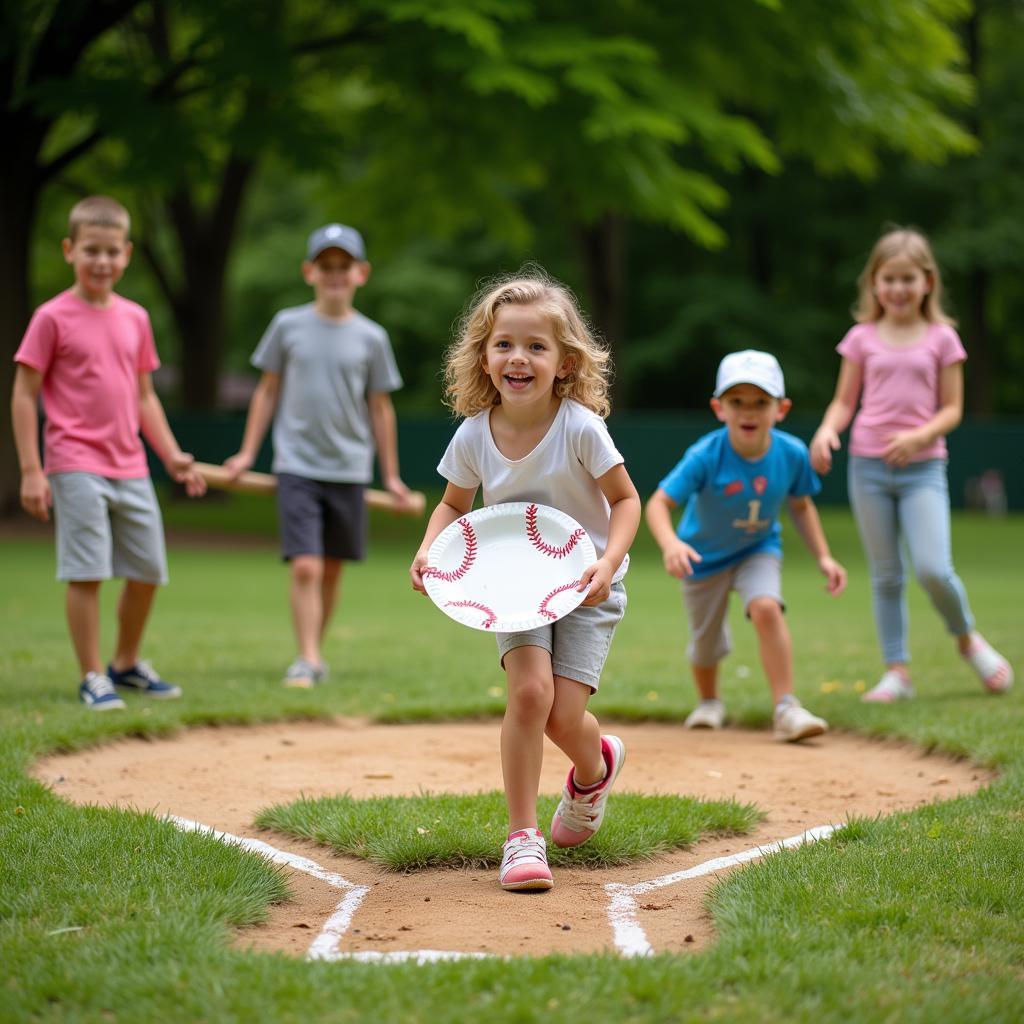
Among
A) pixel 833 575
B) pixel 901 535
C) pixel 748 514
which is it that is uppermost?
pixel 748 514

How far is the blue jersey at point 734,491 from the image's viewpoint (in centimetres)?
616

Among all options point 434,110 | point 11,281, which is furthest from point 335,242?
point 11,281

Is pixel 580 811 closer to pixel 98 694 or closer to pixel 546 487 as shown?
pixel 546 487

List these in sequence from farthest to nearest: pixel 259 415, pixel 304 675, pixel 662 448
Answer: pixel 662 448 → pixel 259 415 → pixel 304 675

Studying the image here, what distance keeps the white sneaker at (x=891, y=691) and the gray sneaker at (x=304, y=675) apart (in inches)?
112

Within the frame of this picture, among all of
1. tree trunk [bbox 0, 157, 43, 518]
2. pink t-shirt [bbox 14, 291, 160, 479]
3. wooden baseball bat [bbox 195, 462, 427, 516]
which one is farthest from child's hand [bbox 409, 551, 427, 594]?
tree trunk [bbox 0, 157, 43, 518]

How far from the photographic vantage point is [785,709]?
613 centimetres

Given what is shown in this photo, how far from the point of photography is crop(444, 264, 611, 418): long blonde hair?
4.28 metres

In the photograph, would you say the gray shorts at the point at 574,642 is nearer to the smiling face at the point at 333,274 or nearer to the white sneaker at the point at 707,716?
the white sneaker at the point at 707,716

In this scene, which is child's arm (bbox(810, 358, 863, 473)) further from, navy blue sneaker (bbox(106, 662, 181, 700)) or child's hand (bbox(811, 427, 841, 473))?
navy blue sneaker (bbox(106, 662, 181, 700))

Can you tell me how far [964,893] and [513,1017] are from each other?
1451 mm

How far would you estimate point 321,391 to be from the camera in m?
7.80

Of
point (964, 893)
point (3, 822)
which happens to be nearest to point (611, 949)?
point (964, 893)

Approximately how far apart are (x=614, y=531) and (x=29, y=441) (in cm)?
339
